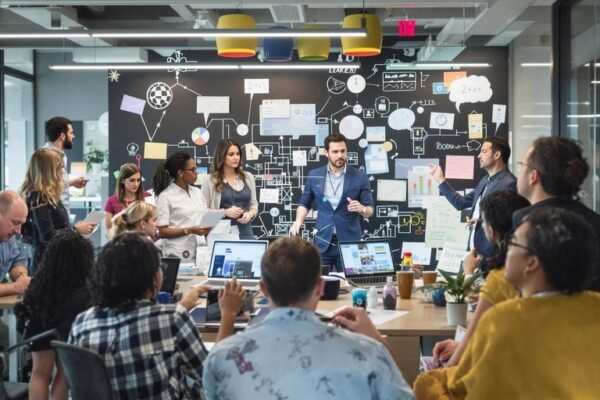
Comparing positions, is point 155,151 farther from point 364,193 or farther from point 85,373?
point 85,373

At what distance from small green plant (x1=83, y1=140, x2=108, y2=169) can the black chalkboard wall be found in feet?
5.91

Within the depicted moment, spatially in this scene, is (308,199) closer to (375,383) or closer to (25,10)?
(25,10)

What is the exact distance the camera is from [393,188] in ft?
29.6

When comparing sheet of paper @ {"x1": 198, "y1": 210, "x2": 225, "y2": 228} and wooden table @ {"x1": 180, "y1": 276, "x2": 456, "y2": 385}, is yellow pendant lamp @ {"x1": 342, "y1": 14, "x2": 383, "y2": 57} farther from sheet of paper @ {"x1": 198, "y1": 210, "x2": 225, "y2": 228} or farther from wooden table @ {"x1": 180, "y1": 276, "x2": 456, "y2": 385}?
wooden table @ {"x1": 180, "y1": 276, "x2": 456, "y2": 385}

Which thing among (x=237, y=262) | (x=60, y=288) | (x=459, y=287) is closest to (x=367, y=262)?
(x=237, y=262)

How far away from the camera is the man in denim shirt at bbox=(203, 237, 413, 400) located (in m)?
1.95

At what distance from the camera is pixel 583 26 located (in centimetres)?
627

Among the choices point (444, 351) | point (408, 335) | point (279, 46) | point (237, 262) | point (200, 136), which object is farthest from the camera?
point (200, 136)

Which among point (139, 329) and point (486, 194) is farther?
point (486, 194)

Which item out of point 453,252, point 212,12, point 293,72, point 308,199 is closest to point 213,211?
point 308,199

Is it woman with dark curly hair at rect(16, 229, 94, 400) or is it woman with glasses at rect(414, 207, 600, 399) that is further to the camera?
woman with dark curly hair at rect(16, 229, 94, 400)

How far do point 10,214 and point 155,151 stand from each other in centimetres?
504

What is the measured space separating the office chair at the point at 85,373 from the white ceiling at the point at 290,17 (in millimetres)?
4956

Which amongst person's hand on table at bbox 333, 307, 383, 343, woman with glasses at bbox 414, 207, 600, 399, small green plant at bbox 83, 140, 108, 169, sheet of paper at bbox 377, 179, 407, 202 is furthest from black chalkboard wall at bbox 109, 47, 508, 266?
woman with glasses at bbox 414, 207, 600, 399
